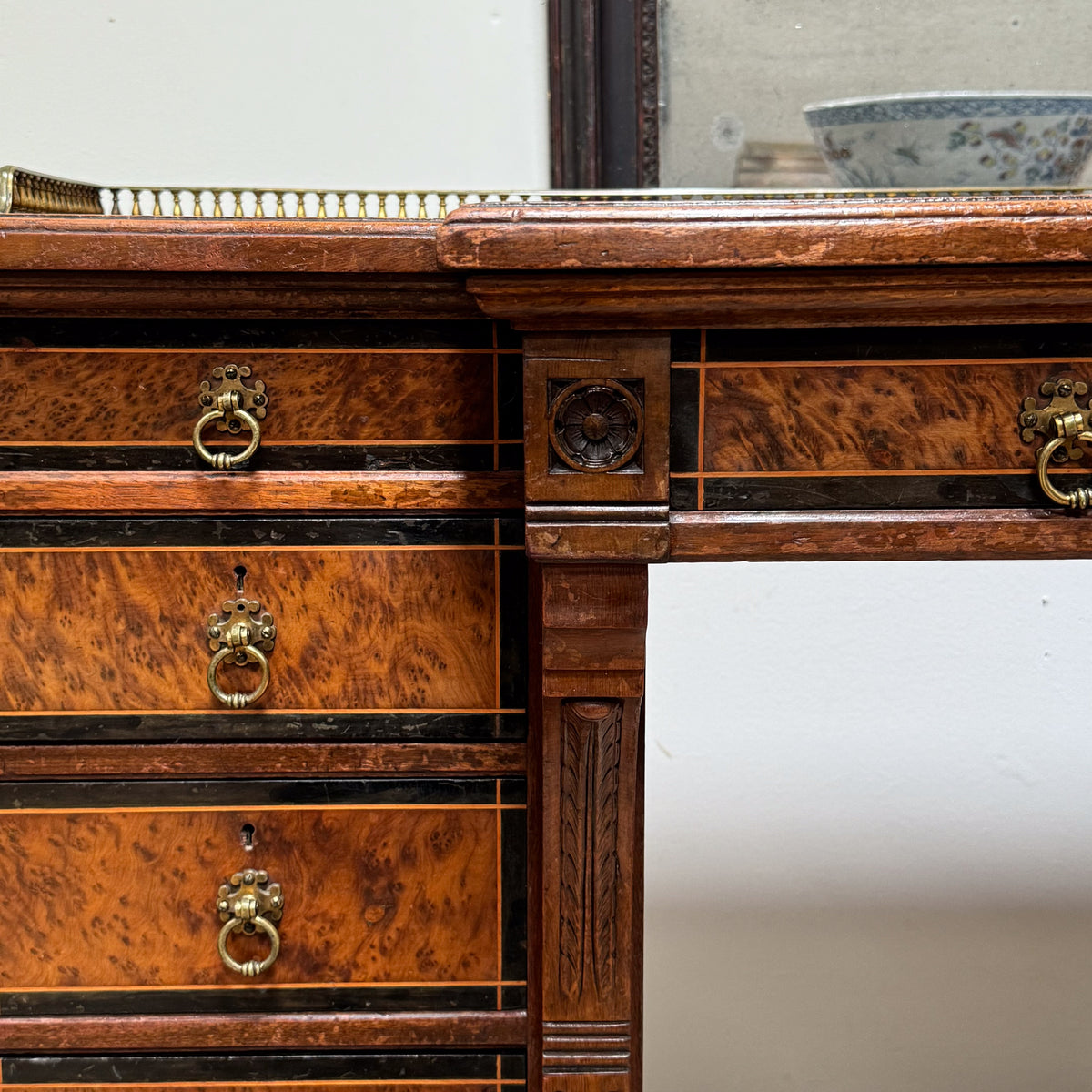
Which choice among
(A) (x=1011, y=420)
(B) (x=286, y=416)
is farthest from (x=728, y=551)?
(B) (x=286, y=416)

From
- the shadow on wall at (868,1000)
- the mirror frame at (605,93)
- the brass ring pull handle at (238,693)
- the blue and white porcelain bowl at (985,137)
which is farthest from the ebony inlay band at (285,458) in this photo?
the shadow on wall at (868,1000)

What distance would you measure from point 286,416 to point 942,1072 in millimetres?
875

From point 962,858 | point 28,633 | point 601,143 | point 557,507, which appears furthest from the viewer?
point 962,858

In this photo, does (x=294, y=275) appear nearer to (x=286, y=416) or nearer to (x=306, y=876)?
(x=286, y=416)

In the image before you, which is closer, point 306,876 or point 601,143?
point 306,876

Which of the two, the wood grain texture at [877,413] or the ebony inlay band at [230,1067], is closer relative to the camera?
the wood grain texture at [877,413]

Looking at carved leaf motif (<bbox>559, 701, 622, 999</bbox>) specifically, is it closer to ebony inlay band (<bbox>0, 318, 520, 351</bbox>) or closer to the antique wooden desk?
the antique wooden desk

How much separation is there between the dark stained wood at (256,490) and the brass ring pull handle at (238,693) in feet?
0.27

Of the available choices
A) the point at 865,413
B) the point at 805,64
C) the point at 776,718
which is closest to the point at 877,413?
the point at 865,413

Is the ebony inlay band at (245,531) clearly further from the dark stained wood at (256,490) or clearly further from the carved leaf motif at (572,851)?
the carved leaf motif at (572,851)

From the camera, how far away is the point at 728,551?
1.99ft

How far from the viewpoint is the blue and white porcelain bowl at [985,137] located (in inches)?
27.5

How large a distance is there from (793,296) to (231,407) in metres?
0.31

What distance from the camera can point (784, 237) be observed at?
524 mm
